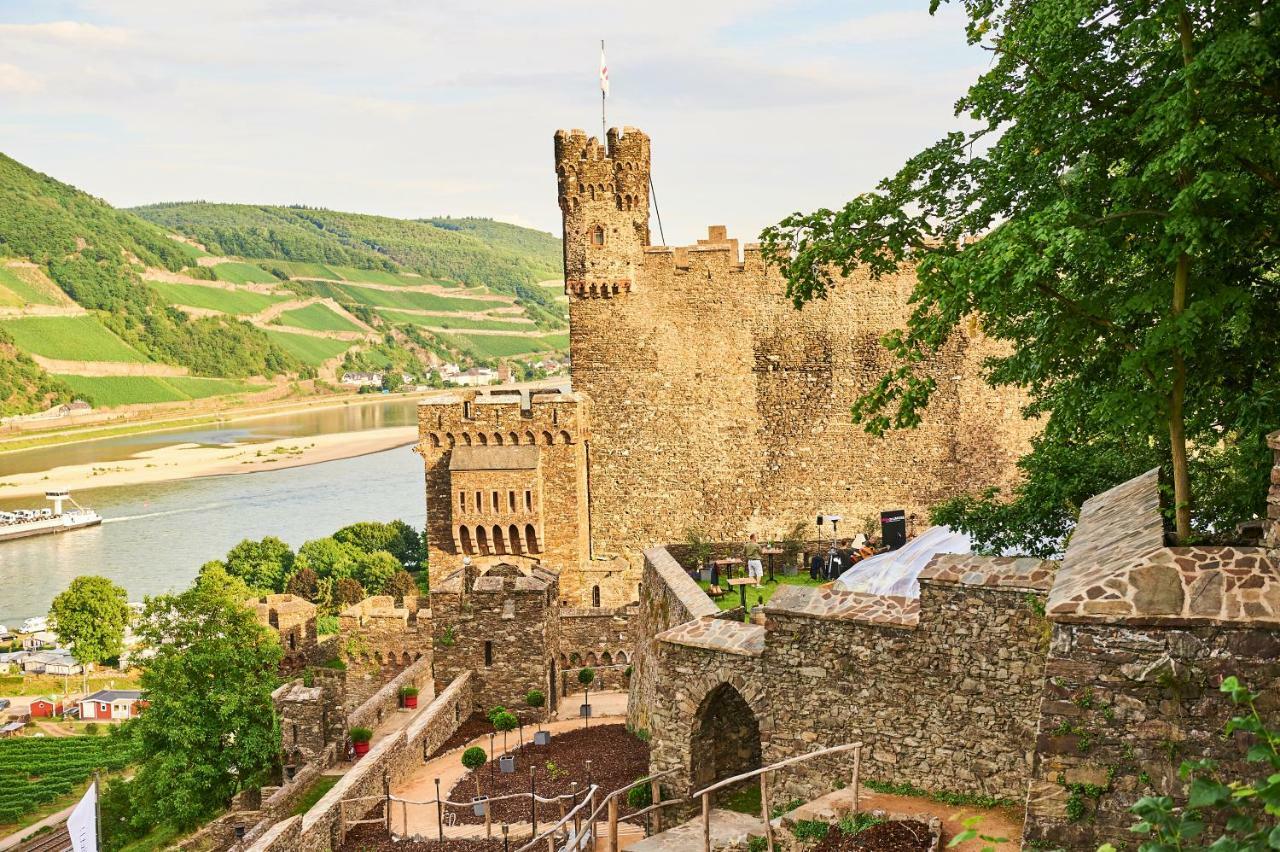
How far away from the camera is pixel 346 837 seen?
1447cm

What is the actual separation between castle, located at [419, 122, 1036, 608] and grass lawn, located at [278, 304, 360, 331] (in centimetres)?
16454

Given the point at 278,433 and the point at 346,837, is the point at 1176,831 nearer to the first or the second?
the point at 346,837

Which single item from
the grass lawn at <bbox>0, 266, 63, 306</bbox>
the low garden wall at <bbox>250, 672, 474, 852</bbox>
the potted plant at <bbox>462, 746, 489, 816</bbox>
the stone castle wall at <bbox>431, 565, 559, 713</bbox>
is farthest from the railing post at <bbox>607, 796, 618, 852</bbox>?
the grass lawn at <bbox>0, 266, 63, 306</bbox>

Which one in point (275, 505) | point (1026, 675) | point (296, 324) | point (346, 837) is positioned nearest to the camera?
point (1026, 675)

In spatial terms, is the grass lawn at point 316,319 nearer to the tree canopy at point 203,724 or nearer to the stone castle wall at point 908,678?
the tree canopy at point 203,724

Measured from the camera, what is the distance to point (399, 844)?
45.6 feet

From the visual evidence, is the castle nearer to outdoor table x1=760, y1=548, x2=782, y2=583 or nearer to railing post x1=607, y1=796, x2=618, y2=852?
outdoor table x1=760, y1=548, x2=782, y2=583

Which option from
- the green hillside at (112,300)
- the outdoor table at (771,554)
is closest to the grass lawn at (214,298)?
the green hillside at (112,300)

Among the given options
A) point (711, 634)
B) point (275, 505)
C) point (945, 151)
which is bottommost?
point (275, 505)

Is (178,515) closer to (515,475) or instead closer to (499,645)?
(515,475)

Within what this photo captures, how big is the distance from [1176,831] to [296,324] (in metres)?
190

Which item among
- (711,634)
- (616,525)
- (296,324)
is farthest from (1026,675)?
(296,324)

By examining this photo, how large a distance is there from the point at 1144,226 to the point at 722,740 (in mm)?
7165

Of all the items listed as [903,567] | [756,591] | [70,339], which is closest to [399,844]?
[903,567]
